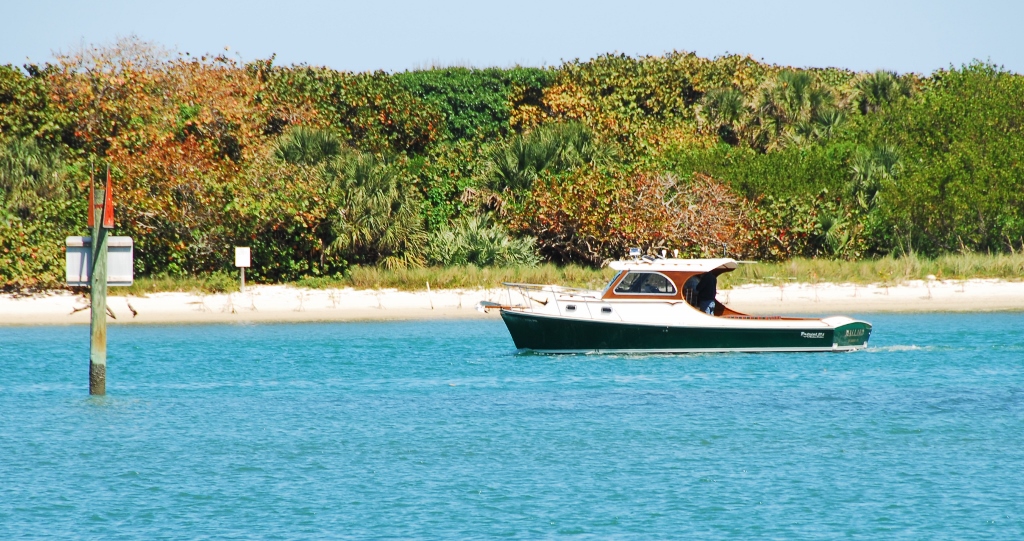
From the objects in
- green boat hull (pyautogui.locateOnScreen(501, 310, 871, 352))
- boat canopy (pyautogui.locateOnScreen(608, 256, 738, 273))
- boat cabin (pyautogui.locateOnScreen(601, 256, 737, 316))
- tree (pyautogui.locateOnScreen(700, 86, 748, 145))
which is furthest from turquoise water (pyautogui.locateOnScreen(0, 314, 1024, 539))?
tree (pyautogui.locateOnScreen(700, 86, 748, 145))

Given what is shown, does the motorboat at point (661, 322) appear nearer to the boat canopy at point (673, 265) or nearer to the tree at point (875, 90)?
the boat canopy at point (673, 265)

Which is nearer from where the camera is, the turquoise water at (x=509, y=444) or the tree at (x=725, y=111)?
the turquoise water at (x=509, y=444)

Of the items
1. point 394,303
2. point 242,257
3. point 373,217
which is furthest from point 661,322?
point 373,217

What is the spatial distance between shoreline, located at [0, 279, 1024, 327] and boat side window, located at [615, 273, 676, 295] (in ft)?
35.0

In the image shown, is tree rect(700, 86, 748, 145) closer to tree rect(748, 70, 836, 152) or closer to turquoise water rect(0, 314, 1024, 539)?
tree rect(748, 70, 836, 152)

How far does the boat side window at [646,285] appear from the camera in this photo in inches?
1067

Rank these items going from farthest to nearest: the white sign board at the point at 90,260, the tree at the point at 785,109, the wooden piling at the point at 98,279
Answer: the tree at the point at 785,109
the white sign board at the point at 90,260
the wooden piling at the point at 98,279

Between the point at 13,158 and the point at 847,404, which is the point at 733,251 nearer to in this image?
the point at 847,404

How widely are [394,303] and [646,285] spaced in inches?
508

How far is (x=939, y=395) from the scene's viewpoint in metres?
24.4

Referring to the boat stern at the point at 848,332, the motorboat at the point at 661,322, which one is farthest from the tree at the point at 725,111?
the motorboat at the point at 661,322

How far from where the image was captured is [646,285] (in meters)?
27.2

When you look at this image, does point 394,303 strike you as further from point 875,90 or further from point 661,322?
point 875,90

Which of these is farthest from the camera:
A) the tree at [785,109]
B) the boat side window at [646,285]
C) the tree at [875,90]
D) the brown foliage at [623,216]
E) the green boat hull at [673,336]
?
Result: the tree at [875,90]
